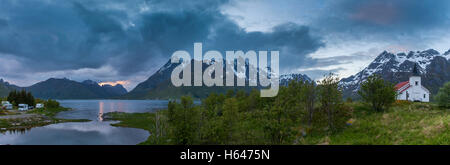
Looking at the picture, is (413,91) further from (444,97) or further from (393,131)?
(393,131)

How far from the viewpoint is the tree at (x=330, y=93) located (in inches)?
1406

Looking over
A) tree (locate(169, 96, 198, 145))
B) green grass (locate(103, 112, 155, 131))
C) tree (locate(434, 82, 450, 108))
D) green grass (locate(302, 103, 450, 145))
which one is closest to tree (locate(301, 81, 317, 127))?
green grass (locate(302, 103, 450, 145))

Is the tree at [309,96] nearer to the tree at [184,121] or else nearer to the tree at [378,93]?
the tree at [378,93]

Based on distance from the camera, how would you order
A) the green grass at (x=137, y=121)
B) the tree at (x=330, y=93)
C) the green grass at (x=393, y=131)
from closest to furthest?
1. the green grass at (x=393, y=131)
2. the tree at (x=330, y=93)
3. the green grass at (x=137, y=121)

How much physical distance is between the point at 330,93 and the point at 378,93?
36.6 ft

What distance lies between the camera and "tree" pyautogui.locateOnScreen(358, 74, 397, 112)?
39.5m

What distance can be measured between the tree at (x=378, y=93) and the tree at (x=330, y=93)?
9331 millimetres

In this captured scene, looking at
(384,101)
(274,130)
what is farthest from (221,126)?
(384,101)

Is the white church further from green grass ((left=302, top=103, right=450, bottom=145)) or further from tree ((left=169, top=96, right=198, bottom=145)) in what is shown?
tree ((left=169, top=96, right=198, bottom=145))

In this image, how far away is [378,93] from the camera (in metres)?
39.8

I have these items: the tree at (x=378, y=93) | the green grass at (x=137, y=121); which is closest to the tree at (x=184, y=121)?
the tree at (x=378, y=93)
